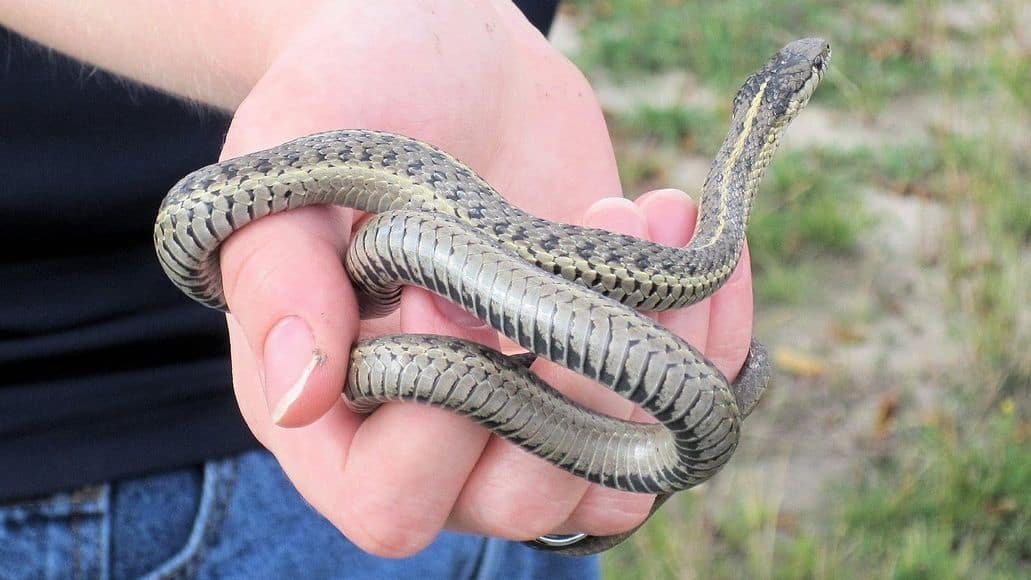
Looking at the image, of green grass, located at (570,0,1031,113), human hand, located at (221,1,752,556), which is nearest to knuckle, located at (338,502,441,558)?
human hand, located at (221,1,752,556)

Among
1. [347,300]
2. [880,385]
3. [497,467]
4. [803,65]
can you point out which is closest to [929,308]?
[880,385]

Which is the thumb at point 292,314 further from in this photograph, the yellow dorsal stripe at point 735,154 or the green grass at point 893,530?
Result: the green grass at point 893,530

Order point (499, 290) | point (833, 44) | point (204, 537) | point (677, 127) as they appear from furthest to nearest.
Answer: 1. point (833, 44)
2. point (677, 127)
3. point (204, 537)
4. point (499, 290)

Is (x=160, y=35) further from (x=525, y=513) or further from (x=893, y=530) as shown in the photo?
(x=893, y=530)

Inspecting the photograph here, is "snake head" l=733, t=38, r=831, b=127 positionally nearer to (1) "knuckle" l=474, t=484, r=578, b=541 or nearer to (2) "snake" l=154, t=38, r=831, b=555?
(2) "snake" l=154, t=38, r=831, b=555

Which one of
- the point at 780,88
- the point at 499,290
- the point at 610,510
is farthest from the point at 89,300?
the point at 780,88
